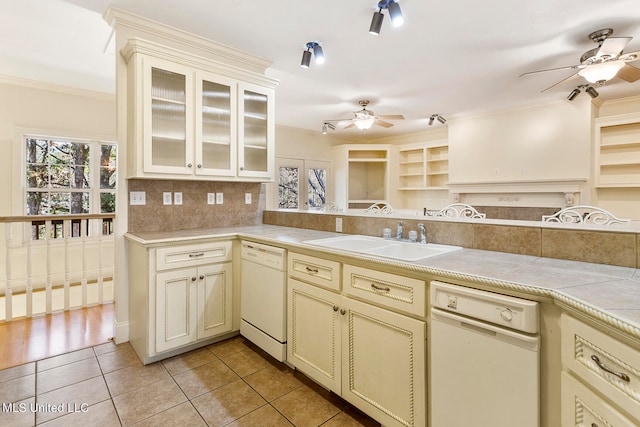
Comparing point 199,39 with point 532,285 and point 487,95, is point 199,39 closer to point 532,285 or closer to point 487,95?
point 532,285

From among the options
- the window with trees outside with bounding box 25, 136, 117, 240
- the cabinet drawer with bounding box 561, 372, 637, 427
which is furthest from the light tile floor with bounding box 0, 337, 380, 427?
the window with trees outside with bounding box 25, 136, 117, 240

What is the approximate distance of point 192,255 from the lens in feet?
7.58

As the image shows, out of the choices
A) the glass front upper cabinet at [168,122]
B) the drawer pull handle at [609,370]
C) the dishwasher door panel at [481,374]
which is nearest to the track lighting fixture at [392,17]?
the glass front upper cabinet at [168,122]

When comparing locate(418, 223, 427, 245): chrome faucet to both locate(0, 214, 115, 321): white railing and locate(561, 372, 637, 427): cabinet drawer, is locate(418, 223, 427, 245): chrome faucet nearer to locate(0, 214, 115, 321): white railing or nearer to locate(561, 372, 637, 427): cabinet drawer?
locate(561, 372, 637, 427): cabinet drawer

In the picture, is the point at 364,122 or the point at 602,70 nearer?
the point at 602,70

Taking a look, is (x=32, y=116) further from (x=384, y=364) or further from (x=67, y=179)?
(x=384, y=364)

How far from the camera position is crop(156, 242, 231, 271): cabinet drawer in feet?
7.12

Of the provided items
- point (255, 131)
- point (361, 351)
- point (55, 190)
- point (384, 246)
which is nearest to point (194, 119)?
point (255, 131)

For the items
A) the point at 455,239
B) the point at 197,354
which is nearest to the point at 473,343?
the point at 455,239

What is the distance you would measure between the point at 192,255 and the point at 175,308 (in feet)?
1.27

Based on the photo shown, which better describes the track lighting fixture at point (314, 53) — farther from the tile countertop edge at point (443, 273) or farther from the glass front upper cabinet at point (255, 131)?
the tile countertop edge at point (443, 273)

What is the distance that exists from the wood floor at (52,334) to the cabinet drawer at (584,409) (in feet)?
9.84

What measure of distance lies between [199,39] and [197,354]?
8.34 ft

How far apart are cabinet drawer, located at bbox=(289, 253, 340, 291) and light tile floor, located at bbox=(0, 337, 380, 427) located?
68cm
